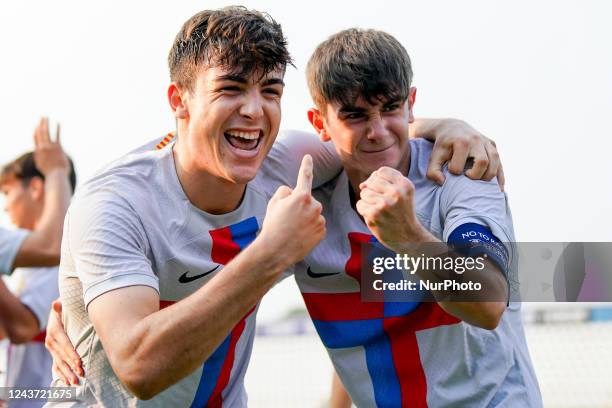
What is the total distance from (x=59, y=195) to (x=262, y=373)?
25.8 ft

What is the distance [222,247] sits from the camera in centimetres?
412

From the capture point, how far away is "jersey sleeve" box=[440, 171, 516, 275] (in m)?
3.67

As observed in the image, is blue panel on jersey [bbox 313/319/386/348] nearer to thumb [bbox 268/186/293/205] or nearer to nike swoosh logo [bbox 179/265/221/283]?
nike swoosh logo [bbox 179/265/221/283]

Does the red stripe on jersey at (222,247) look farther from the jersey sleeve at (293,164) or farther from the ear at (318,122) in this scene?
the ear at (318,122)

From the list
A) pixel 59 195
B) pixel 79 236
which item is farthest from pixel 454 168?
pixel 59 195

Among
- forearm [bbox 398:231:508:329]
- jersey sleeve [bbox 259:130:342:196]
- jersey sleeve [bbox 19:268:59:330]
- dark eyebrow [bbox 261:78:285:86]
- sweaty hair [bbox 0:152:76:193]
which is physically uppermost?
dark eyebrow [bbox 261:78:285:86]

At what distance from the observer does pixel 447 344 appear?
4.09m

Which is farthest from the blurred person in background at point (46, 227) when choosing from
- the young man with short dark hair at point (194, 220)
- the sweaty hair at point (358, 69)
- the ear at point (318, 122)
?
the sweaty hair at point (358, 69)

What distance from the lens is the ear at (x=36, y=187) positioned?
7723 mm

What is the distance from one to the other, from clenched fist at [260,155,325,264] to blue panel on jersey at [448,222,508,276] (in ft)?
1.92

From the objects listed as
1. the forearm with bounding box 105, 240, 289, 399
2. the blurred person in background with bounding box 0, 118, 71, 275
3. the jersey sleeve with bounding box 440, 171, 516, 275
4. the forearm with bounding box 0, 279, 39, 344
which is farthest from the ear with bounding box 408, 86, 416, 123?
the forearm with bounding box 0, 279, 39, 344

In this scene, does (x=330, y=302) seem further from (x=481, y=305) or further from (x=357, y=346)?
(x=481, y=305)

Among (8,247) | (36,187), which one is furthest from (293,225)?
(36,187)

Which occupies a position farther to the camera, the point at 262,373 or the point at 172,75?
the point at 262,373
